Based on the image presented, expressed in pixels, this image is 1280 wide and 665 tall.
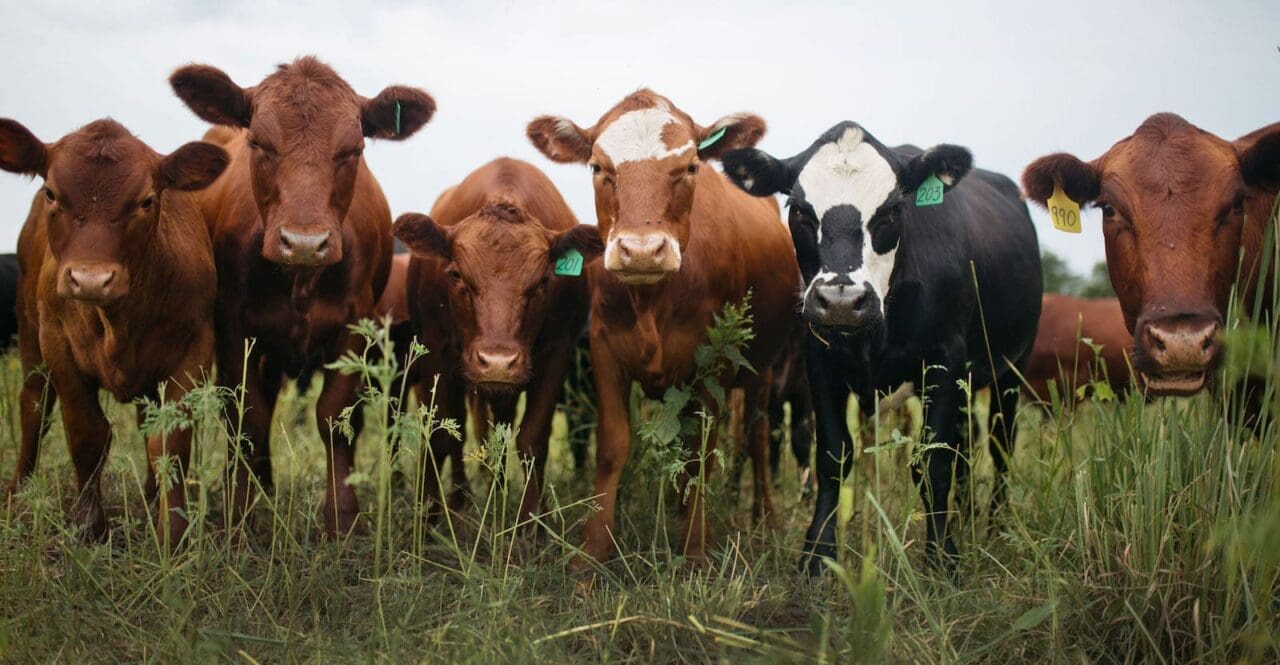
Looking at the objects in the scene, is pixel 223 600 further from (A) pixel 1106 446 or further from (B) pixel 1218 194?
(B) pixel 1218 194

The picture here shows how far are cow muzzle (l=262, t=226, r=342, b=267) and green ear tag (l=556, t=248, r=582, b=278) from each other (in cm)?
121

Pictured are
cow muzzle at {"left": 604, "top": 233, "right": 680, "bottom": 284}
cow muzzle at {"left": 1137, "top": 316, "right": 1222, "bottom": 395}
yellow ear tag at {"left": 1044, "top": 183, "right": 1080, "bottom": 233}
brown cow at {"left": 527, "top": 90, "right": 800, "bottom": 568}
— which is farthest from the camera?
yellow ear tag at {"left": 1044, "top": 183, "right": 1080, "bottom": 233}

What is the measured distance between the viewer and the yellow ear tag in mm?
5457

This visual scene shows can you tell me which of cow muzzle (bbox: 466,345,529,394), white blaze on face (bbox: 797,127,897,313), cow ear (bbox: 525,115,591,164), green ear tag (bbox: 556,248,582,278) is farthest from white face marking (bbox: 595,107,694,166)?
cow muzzle (bbox: 466,345,529,394)

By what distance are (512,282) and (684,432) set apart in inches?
48.7

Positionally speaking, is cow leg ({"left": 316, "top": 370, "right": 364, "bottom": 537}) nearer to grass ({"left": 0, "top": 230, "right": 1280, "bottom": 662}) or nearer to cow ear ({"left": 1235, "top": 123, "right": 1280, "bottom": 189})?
grass ({"left": 0, "top": 230, "right": 1280, "bottom": 662})

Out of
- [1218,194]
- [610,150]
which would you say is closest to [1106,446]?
[1218,194]

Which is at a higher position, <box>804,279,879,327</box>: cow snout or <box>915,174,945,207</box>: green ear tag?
<box>915,174,945,207</box>: green ear tag

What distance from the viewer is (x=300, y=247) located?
513 centimetres

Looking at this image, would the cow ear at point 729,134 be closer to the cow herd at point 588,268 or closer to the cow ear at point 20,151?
the cow herd at point 588,268

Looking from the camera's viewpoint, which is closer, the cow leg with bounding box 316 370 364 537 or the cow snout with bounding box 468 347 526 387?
the cow snout with bounding box 468 347 526 387

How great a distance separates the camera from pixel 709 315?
5773 mm

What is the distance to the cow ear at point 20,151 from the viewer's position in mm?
5082

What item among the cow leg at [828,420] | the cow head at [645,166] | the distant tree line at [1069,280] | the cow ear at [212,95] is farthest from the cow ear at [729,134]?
the distant tree line at [1069,280]
